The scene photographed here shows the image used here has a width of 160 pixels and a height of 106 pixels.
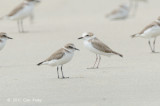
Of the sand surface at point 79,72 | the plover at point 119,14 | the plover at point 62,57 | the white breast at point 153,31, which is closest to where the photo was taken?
the sand surface at point 79,72

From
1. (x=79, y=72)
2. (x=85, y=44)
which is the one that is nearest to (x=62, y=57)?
(x=79, y=72)

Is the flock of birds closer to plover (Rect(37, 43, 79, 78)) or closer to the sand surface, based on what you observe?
plover (Rect(37, 43, 79, 78))

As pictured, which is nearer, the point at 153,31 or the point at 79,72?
the point at 79,72

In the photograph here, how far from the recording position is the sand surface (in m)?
7.48

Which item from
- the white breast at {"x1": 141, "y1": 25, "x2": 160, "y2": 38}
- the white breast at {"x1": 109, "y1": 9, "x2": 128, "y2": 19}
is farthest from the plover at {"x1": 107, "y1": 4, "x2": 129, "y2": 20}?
A: the white breast at {"x1": 141, "y1": 25, "x2": 160, "y2": 38}

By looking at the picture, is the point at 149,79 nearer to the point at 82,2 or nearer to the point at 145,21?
the point at 145,21

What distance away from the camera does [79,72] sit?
9625mm

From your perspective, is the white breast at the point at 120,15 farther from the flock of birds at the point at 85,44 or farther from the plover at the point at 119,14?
the flock of birds at the point at 85,44

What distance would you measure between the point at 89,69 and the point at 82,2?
14002mm

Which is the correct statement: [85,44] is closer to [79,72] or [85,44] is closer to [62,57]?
[79,72]

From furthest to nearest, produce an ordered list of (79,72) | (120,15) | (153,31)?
(120,15)
(153,31)
(79,72)

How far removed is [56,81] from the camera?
8.76 metres

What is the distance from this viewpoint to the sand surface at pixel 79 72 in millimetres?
7484

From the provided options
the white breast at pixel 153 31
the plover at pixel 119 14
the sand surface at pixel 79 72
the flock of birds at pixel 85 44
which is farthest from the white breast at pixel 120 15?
the white breast at pixel 153 31
